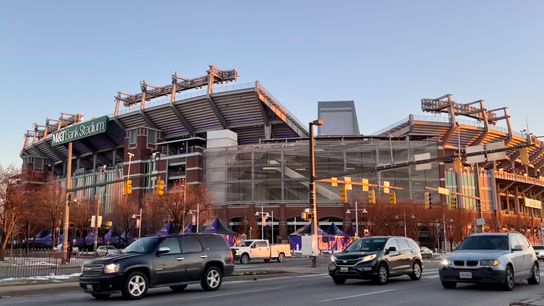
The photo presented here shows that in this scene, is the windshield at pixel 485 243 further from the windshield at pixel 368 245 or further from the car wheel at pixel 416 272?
the car wheel at pixel 416 272

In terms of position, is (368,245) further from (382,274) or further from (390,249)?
(382,274)

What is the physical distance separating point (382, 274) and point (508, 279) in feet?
13.0

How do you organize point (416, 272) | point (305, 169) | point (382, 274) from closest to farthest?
point (382, 274) < point (416, 272) < point (305, 169)

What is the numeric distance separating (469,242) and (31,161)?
136 meters

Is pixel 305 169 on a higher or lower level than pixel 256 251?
higher

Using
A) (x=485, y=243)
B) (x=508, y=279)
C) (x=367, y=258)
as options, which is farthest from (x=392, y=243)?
(x=508, y=279)

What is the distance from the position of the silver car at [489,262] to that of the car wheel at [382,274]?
2200 millimetres

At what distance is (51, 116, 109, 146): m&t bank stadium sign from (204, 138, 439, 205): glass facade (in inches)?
1245

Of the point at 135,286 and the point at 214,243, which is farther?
the point at 214,243

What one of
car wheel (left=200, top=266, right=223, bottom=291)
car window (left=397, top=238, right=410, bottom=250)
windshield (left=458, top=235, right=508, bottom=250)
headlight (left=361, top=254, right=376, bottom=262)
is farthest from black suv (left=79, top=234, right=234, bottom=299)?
windshield (left=458, top=235, right=508, bottom=250)

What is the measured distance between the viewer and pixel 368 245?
17.3 meters

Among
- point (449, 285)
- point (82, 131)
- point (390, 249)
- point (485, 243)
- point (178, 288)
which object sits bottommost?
point (178, 288)

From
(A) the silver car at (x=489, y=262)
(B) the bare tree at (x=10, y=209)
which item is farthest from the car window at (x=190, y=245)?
(B) the bare tree at (x=10, y=209)

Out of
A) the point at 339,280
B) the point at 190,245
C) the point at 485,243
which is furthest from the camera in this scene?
the point at 339,280
